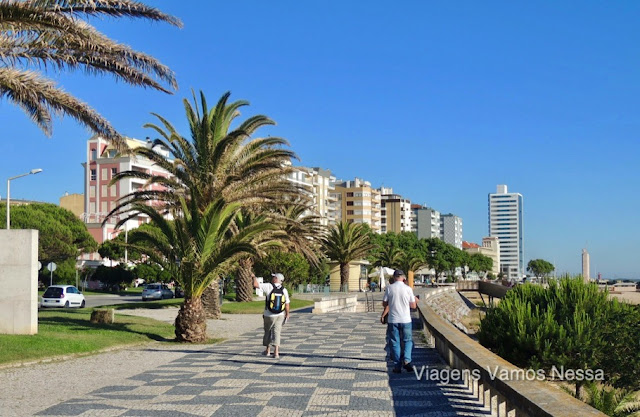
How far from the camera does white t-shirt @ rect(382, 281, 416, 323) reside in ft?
38.9

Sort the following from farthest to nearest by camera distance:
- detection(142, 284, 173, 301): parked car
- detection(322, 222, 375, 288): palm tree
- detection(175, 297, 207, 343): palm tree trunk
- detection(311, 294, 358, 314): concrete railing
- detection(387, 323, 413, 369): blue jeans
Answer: detection(322, 222, 375, 288): palm tree, detection(142, 284, 173, 301): parked car, detection(311, 294, 358, 314): concrete railing, detection(175, 297, 207, 343): palm tree trunk, detection(387, 323, 413, 369): blue jeans

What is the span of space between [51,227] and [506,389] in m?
61.0

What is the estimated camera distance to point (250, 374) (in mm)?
11766

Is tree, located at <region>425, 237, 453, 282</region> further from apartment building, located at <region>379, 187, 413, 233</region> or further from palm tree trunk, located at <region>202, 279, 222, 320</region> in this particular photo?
palm tree trunk, located at <region>202, 279, 222, 320</region>

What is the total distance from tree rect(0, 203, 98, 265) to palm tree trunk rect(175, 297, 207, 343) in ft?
155

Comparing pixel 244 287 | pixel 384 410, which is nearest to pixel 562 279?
pixel 384 410

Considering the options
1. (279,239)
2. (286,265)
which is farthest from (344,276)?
(279,239)

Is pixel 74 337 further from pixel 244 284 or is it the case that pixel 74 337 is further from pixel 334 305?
pixel 244 284

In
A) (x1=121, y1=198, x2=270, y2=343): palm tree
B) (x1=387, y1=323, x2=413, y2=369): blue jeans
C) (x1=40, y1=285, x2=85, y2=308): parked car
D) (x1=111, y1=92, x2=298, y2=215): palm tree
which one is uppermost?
(x1=111, y1=92, x2=298, y2=215): palm tree

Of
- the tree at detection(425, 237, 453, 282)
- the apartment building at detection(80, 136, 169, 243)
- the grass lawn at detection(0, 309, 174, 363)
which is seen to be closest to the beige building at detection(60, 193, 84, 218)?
the apartment building at detection(80, 136, 169, 243)

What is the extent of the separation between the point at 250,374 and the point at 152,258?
7851 millimetres

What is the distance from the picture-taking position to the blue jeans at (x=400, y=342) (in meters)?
11.8

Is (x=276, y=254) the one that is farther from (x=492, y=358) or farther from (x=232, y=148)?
(x=492, y=358)

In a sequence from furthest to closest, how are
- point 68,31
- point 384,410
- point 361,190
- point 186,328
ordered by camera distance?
point 361,190 < point 186,328 < point 68,31 < point 384,410
